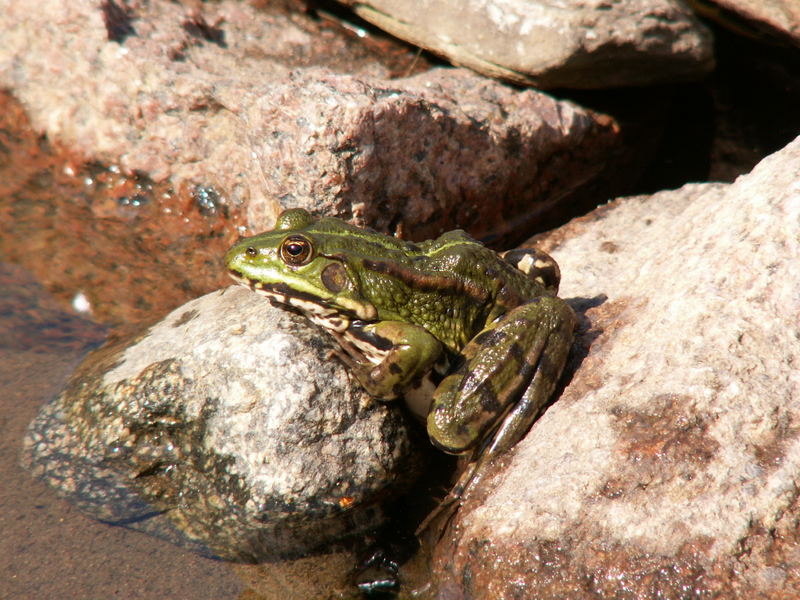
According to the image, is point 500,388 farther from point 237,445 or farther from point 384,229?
point 384,229

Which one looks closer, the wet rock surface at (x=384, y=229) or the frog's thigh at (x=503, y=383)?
the wet rock surface at (x=384, y=229)

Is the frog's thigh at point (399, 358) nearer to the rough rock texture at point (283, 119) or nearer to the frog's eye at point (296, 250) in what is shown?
the frog's eye at point (296, 250)

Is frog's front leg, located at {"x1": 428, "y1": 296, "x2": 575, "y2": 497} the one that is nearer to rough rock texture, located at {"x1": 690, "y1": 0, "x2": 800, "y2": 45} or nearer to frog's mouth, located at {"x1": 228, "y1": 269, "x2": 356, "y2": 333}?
frog's mouth, located at {"x1": 228, "y1": 269, "x2": 356, "y2": 333}

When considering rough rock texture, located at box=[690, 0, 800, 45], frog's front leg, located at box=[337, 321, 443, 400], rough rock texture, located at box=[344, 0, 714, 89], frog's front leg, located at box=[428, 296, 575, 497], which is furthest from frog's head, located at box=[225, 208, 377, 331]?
rough rock texture, located at box=[690, 0, 800, 45]

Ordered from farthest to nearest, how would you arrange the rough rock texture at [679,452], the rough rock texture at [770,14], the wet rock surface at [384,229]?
the rough rock texture at [770,14], the wet rock surface at [384,229], the rough rock texture at [679,452]

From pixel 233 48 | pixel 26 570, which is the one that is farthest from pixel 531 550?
pixel 233 48

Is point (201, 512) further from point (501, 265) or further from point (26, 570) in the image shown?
point (501, 265)

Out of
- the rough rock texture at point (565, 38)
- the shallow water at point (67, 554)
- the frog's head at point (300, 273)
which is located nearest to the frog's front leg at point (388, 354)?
the frog's head at point (300, 273)
